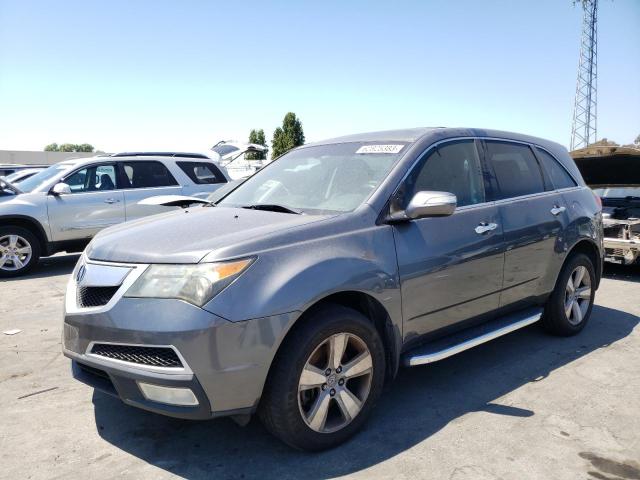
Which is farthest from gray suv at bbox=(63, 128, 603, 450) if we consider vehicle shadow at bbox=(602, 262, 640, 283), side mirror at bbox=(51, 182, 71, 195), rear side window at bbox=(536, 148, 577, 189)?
side mirror at bbox=(51, 182, 71, 195)

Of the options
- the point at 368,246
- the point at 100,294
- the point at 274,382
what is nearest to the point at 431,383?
the point at 368,246

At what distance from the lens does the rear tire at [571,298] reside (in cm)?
472

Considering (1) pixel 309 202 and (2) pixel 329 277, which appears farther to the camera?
(1) pixel 309 202

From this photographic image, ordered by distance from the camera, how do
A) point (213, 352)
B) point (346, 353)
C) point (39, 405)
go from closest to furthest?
point (213, 352) → point (346, 353) → point (39, 405)

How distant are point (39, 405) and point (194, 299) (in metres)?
1.80

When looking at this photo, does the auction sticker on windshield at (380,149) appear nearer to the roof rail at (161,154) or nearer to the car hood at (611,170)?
the car hood at (611,170)

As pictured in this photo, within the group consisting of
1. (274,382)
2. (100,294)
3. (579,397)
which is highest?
(100,294)

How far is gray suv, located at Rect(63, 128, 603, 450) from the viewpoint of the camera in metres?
2.60

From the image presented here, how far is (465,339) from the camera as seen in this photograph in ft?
12.1

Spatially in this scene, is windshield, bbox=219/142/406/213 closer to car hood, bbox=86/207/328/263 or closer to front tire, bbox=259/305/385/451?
car hood, bbox=86/207/328/263

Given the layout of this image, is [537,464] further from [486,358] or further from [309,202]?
[309,202]

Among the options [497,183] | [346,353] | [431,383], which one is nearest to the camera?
[346,353]

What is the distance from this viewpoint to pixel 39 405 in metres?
3.57

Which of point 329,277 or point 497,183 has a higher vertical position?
point 497,183
